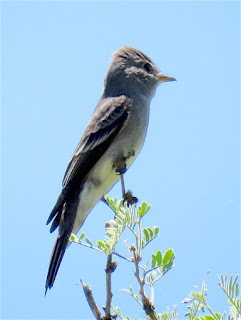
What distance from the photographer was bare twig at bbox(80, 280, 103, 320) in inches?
96.8

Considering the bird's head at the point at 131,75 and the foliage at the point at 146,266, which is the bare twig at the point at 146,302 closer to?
the foliage at the point at 146,266

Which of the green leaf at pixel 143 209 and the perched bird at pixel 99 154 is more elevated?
the perched bird at pixel 99 154

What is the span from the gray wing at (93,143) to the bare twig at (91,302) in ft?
8.20

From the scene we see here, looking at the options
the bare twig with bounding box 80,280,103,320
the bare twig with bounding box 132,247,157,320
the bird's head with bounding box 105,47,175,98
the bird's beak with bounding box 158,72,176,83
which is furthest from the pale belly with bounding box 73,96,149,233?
the bare twig with bounding box 132,247,157,320

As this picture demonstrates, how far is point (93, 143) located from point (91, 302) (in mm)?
3118

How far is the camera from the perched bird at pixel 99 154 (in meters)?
5.28

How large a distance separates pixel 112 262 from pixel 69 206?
103 inches

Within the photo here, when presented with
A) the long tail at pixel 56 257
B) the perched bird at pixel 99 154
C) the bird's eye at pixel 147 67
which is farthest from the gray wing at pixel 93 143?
the bird's eye at pixel 147 67

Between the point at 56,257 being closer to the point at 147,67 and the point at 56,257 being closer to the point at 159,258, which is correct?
the point at 159,258

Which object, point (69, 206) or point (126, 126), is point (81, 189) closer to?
point (69, 206)

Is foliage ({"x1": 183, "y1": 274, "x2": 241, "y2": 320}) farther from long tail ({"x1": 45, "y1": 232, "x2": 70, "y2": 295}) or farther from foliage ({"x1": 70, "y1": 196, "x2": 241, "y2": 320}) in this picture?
long tail ({"x1": 45, "y1": 232, "x2": 70, "y2": 295})

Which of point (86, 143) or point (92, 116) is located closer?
point (86, 143)

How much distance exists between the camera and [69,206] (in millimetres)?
5316

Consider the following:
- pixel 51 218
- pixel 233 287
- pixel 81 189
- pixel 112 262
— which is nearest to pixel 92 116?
pixel 81 189
